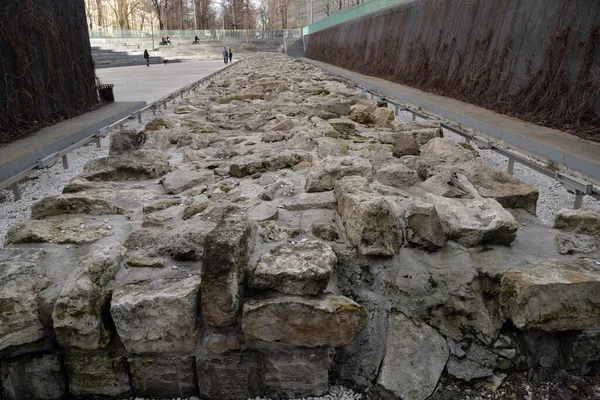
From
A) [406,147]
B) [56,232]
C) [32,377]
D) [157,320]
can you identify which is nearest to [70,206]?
[56,232]

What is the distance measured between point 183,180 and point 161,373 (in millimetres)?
2197

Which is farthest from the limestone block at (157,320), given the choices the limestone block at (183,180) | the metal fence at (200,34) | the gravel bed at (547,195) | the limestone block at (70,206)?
the metal fence at (200,34)

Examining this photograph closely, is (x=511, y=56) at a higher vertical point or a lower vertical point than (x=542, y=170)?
higher

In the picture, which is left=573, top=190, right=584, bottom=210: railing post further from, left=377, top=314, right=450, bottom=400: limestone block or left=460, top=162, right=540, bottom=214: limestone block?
left=377, top=314, right=450, bottom=400: limestone block

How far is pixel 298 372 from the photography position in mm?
2322

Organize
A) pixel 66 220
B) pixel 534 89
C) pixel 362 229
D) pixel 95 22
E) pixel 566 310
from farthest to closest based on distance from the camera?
pixel 95 22 < pixel 534 89 < pixel 66 220 < pixel 362 229 < pixel 566 310

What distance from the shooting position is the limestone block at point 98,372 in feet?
7.60

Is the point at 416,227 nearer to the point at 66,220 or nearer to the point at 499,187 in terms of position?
the point at 499,187

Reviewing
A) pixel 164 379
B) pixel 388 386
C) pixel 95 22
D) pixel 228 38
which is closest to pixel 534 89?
pixel 388 386

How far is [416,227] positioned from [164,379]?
157 centimetres

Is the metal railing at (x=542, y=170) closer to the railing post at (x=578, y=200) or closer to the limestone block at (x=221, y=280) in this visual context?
the railing post at (x=578, y=200)

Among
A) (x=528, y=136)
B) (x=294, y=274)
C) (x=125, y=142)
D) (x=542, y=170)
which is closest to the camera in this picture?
(x=294, y=274)

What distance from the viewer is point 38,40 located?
25.6 feet

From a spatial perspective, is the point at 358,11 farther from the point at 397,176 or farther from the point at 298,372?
the point at 298,372
